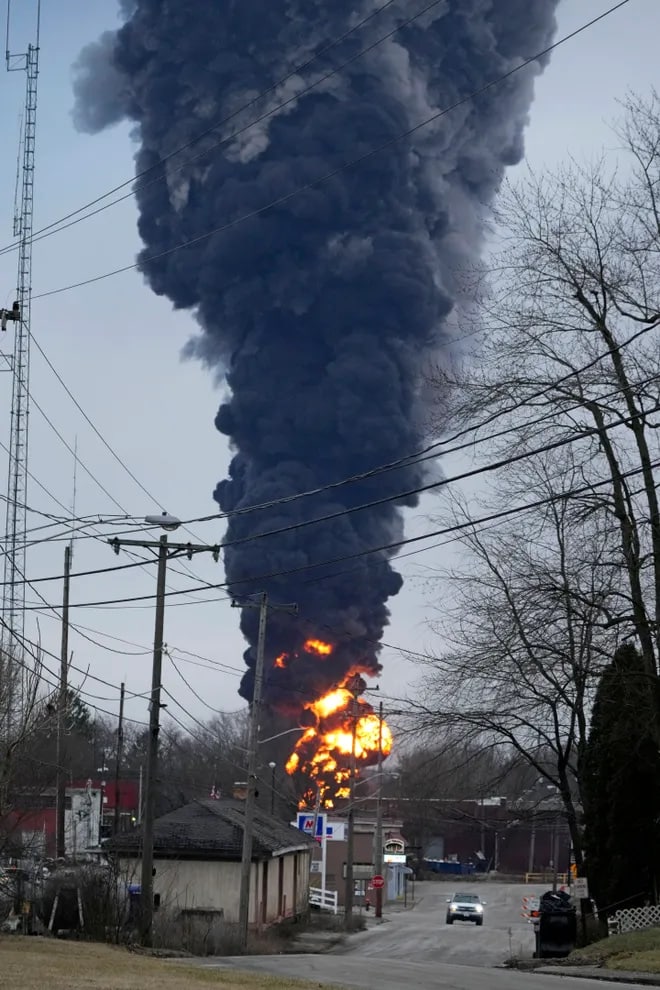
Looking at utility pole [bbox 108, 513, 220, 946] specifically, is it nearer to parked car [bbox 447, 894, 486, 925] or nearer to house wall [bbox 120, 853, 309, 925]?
house wall [bbox 120, 853, 309, 925]

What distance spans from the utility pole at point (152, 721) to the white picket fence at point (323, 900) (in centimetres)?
2969

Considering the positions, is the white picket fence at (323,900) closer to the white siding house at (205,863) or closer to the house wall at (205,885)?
the white siding house at (205,863)

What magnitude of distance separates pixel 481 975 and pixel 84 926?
346 inches

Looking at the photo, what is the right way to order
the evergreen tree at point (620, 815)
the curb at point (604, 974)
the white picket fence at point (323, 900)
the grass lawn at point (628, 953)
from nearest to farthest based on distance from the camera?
1. the curb at point (604, 974)
2. the grass lawn at point (628, 953)
3. the evergreen tree at point (620, 815)
4. the white picket fence at point (323, 900)

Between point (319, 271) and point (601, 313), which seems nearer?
point (601, 313)

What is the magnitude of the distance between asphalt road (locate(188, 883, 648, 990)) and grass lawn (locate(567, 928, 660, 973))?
1260 mm

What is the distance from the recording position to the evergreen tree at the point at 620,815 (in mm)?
30172

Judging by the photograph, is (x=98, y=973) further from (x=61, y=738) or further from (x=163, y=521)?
(x=61, y=738)

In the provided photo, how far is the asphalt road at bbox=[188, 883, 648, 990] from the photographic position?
2132 cm

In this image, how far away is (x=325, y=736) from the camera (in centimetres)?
6894

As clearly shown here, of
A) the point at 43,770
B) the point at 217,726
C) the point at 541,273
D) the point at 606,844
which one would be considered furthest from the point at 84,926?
the point at 217,726

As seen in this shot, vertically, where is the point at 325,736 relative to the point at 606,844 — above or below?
above

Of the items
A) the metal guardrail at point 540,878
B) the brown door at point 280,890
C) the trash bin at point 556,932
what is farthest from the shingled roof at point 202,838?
the metal guardrail at point 540,878

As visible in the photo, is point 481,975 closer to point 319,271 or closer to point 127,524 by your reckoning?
point 127,524
